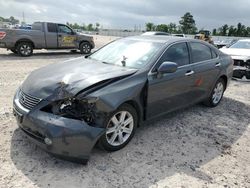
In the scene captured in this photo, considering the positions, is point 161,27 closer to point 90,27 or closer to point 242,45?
point 90,27

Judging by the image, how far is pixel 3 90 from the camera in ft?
22.3

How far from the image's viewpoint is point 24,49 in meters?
13.7

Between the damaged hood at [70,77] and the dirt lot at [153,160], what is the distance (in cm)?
86

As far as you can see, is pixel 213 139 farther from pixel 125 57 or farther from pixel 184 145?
pixel 125 57

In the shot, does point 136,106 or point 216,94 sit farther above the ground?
point 136,106

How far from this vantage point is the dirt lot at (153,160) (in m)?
3.40

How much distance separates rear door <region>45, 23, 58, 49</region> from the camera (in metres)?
14.5

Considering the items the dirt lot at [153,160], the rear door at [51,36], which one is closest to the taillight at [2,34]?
the rear door at [51,36]

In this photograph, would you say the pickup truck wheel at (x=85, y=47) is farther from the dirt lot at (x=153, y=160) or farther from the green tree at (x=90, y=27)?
the green tree at (x=90, y=27)

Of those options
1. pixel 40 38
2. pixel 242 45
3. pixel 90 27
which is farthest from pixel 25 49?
pixel 90 27

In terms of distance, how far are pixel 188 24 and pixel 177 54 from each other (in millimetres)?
75558

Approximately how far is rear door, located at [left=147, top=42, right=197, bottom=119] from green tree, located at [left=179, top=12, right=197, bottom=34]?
73924 mm

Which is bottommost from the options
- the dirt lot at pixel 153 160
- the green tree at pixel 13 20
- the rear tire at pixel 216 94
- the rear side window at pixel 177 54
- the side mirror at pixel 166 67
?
the dirt lot at pixel 153 160

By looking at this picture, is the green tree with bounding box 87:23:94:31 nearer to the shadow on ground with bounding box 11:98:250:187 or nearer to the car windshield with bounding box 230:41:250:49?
the car windshield with bounding box 230:41:250:49
